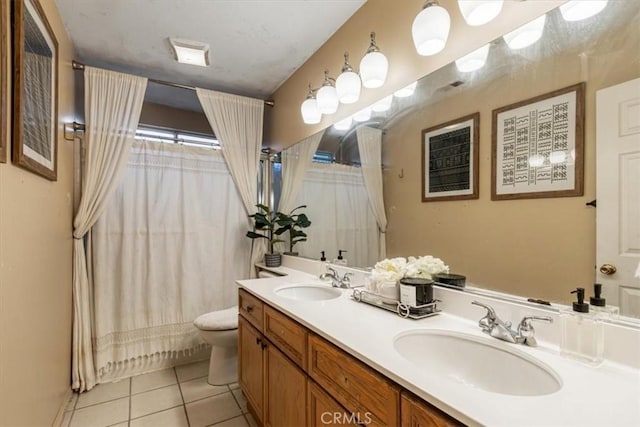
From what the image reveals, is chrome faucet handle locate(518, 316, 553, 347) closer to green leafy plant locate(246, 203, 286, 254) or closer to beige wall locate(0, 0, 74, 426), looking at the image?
beige wall locate(0, 0, 74, 426)

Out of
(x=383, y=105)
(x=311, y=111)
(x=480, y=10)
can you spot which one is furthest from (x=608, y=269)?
(x=311, y=111)

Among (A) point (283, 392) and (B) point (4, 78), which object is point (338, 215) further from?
(B) point (4, 78)

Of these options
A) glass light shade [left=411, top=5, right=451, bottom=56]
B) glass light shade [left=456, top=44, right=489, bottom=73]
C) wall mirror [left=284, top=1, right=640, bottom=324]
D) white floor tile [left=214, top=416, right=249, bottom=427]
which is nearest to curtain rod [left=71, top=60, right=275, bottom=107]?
wall mirror [left=284, top=1, right=640, bottom=324]

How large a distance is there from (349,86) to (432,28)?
60 centimetres

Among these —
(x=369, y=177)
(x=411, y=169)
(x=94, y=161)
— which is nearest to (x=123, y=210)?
(x=94, y=161)

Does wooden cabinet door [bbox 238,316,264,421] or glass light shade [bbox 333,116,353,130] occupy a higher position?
glass light shade [bbox 333,116,353,130]

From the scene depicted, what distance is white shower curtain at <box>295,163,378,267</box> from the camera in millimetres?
1842

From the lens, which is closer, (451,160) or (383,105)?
(451,160)

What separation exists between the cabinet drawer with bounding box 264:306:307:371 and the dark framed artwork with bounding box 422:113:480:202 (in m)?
0.84

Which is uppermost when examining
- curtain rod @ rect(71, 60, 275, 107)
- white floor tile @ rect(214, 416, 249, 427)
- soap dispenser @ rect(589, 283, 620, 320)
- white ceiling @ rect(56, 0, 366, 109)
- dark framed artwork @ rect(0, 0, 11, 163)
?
white ceiling @ rect(56, 0, 366, 109)

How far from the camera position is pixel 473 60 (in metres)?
1.19

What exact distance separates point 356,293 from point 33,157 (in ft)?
4.93

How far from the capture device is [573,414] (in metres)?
0.58

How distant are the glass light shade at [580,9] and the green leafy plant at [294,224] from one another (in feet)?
6.17
